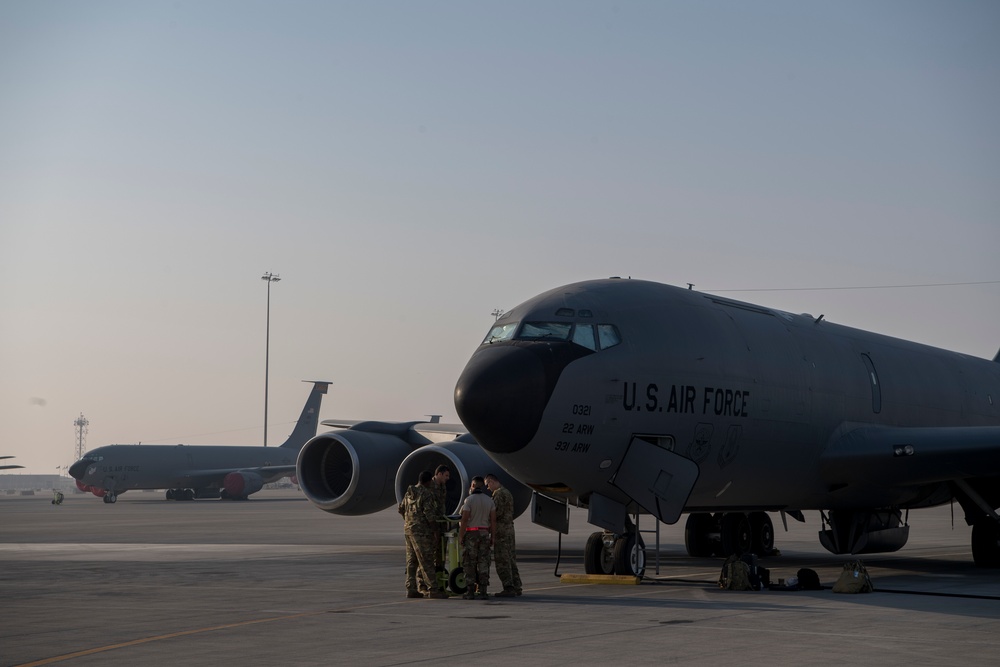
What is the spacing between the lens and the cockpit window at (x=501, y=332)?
16781mm

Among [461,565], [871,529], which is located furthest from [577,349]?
[871,529]

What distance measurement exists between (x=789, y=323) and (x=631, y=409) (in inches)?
227

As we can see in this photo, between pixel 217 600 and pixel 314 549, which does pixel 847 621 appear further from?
pixel 314 549

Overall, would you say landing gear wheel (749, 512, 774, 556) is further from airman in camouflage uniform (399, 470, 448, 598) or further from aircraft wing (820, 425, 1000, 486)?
airman in camouflage uniform (399, 470, 448, 598)

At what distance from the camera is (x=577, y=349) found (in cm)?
1620

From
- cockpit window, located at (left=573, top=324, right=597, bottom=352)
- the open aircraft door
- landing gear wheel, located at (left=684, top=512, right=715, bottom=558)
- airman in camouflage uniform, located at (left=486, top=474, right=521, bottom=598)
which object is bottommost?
landing gear wheel, located at (left=684, top=512, right=715, bottom=558)

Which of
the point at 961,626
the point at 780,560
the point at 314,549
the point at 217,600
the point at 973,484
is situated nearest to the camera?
the point at 961,626

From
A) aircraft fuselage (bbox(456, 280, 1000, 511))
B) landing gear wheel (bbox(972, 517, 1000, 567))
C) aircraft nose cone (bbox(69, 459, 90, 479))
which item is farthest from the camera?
aircraft nose cone (bbox(69, 459, 90, 479))

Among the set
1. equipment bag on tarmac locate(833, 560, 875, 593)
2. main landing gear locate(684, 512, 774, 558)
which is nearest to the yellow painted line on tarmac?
equipment bag on tarmac locate(833, 560, 875, 593)

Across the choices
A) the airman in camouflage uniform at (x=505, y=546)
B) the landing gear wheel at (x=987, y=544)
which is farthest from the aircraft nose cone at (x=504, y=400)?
the landing gear wheel at (x=987, y=544)

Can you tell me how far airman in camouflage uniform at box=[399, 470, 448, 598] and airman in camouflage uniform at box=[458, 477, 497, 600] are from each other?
459mm

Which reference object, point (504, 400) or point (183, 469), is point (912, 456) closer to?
point (504, 400)

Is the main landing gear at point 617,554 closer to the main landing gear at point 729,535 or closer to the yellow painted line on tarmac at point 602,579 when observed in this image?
the yellow painted line on tarmac at point 602,579

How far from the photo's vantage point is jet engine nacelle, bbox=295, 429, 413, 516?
2344 cm
